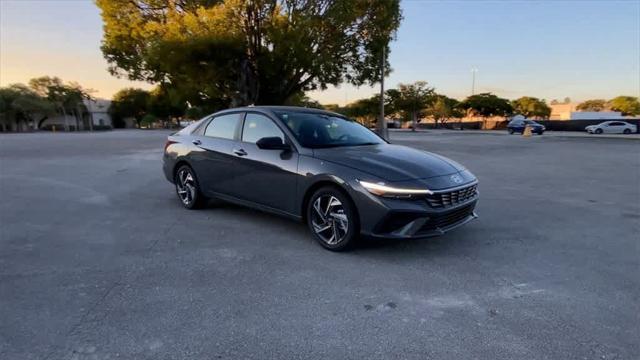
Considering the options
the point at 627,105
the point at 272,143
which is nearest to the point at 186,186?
the point at 272,143

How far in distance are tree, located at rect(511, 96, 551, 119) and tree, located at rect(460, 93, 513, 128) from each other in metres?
13.8

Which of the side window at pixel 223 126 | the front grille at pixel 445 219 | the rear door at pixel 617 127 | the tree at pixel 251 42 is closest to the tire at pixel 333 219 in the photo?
the front grille at pixel 445 219

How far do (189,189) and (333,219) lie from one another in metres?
2.89

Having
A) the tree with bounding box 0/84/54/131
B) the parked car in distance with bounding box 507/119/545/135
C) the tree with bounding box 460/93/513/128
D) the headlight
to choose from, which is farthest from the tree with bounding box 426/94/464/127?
the tree with bounding box 0/84/54/131

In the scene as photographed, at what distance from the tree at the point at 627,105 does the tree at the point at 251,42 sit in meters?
87.8

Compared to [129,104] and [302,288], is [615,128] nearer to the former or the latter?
[302,288]

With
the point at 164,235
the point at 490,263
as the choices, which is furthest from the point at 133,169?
the point at 490,263

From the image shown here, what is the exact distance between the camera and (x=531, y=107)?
79.9 meters

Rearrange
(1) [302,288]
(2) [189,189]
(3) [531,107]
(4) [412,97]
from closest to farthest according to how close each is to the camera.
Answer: (1) [302,288] → (2) [189,189] → (4) [412,97] → (3) [531,107]

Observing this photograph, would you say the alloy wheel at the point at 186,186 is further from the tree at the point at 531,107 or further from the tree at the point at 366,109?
the tree at the point at 531,107

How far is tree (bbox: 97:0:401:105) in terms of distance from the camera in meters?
19.1

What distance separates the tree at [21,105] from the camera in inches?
2518

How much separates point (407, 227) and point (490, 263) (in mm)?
933

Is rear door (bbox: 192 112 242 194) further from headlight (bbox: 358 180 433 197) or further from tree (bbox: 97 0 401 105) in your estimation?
tree (bbox: 97 0 401 105)
